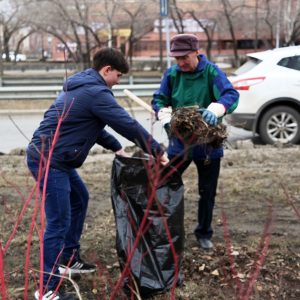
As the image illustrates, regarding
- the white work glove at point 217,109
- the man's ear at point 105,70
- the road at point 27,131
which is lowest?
the road at point 27,131

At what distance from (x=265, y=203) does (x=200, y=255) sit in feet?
5.21

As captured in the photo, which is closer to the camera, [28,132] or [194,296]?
[194,296]

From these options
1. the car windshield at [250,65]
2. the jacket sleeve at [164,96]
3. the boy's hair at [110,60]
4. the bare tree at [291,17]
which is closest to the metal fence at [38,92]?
the car windshield at [250,65]

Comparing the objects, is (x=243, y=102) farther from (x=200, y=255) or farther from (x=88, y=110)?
(x=88, y=110)

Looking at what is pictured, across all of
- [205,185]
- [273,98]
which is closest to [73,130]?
[205,185]

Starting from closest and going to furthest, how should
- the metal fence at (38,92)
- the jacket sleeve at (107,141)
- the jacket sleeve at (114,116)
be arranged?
the jacket sleeve at (114,116) → the jacket sleeve at (107,141) → the metal fence at (38,92)

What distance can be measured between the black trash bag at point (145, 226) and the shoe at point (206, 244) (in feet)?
2.70

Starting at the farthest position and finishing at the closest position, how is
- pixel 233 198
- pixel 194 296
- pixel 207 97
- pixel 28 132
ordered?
pixel 28 132 → pixel 233 198 → pixel 207 97 → pixel 194 296

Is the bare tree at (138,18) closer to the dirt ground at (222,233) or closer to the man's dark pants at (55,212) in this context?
the dirt ground at (222,233)

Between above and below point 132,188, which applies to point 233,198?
below

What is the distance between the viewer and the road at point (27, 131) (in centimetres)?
965

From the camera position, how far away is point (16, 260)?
4023 millimetres

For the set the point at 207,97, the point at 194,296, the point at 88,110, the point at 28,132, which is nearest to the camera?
the point at 88,110

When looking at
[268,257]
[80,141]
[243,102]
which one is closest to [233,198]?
[268,257]
